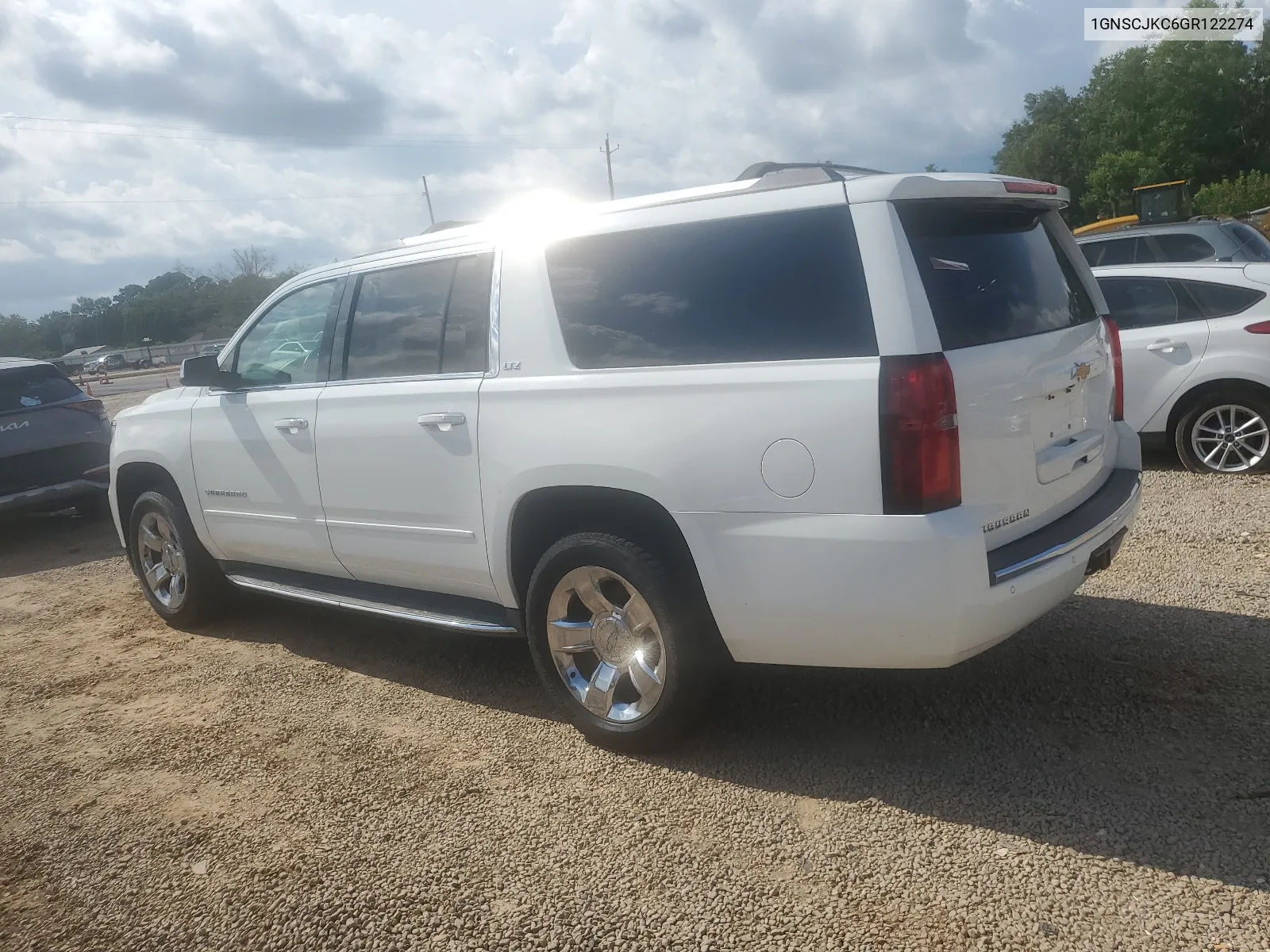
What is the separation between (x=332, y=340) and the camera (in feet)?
15.1

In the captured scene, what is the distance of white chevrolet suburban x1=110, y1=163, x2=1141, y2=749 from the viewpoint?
2.90m

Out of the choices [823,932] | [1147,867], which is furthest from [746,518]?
[1147,867]

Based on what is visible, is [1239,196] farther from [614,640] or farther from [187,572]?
[614,640]

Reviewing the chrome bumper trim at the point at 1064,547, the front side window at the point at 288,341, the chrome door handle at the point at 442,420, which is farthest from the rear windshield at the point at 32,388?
the chrome bumper trim at the point at 1064,547

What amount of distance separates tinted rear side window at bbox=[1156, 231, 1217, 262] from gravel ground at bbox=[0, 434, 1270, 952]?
4.07 metres

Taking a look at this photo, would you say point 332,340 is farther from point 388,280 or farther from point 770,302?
point 770,302

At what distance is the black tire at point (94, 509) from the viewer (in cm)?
920

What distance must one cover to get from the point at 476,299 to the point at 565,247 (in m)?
0.48

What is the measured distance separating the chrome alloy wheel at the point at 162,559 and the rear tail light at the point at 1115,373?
15.6ft

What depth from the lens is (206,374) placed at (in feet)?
16.3

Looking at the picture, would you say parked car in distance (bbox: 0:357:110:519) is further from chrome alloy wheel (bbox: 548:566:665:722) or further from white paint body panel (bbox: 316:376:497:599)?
chrome alloy wheel (bbox: 548:566:665:722)

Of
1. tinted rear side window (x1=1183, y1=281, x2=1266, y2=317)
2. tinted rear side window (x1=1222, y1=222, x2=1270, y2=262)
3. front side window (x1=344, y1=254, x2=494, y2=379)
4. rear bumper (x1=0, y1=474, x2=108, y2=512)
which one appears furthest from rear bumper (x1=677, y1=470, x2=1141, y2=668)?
rear bumper (x1=0, y1=474, x2=108, y2=512)

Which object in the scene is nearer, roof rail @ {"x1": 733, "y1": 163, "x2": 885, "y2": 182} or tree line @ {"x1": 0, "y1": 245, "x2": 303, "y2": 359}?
roof rail @ {"x1": 733, "y1": 163, "x2": 885, "y2": 182}

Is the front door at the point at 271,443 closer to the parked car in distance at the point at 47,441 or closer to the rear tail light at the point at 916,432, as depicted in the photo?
the rear tail light at the point at 916,432
